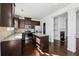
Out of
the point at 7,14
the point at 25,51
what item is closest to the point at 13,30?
the point at 7,14

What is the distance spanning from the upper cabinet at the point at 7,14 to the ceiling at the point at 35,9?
3.8 inches

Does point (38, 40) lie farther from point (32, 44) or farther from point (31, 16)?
point (31, 16)

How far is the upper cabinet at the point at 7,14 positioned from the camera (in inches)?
45.1

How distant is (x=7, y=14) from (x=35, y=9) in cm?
46

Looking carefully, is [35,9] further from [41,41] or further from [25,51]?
[25,51]

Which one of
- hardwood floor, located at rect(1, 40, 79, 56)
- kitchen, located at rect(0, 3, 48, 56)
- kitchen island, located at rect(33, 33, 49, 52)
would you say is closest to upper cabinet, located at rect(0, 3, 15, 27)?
Answer: kitchen, located at rect(0, 3, 48, 56)

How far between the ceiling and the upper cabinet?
10 cm

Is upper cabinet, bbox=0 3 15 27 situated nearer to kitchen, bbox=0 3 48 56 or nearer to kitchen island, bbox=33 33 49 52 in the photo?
kitchen, bbox=0 3 48 56

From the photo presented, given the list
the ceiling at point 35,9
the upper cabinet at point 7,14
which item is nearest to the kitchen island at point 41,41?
the ceiling at point 35,9

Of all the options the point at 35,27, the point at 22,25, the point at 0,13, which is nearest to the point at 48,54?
the point at 35,27

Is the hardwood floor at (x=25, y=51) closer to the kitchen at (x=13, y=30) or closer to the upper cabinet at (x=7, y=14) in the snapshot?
the kitchen at (x=13, y=30)

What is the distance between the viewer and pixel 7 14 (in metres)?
1.16

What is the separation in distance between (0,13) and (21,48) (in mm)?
660

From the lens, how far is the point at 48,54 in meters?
1.20
